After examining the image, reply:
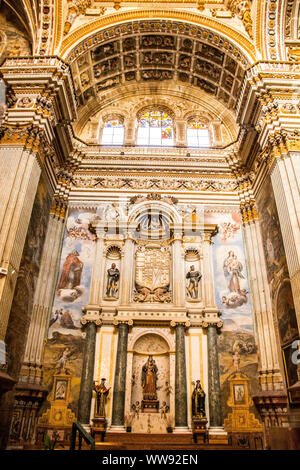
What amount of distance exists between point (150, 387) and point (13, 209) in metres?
7.32

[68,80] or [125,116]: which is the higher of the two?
[125,116]

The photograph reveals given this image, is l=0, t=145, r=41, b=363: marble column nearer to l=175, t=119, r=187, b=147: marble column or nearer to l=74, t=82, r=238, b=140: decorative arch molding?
l=74, t=82, r=238, b=140: decorative arch molding

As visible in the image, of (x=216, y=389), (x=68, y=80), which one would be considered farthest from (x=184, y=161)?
(x=216, y=389)

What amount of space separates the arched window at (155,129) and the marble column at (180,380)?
8.84 metres

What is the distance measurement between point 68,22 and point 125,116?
4.78 meters

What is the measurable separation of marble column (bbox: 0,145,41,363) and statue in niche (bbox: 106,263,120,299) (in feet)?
13.3

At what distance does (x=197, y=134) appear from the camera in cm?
1777

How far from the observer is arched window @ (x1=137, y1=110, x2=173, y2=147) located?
57.1 feet

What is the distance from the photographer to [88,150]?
16703mm

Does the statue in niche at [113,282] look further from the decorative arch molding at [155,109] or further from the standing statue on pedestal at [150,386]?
the decorative arch molding at [155,109]

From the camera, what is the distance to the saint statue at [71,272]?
1363 cm

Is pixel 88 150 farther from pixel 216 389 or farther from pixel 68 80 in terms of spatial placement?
pixel 216 389

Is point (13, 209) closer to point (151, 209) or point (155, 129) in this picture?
point (151, 209)

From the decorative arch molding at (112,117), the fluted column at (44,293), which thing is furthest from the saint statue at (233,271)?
the decorative arch molding at (112,117)
